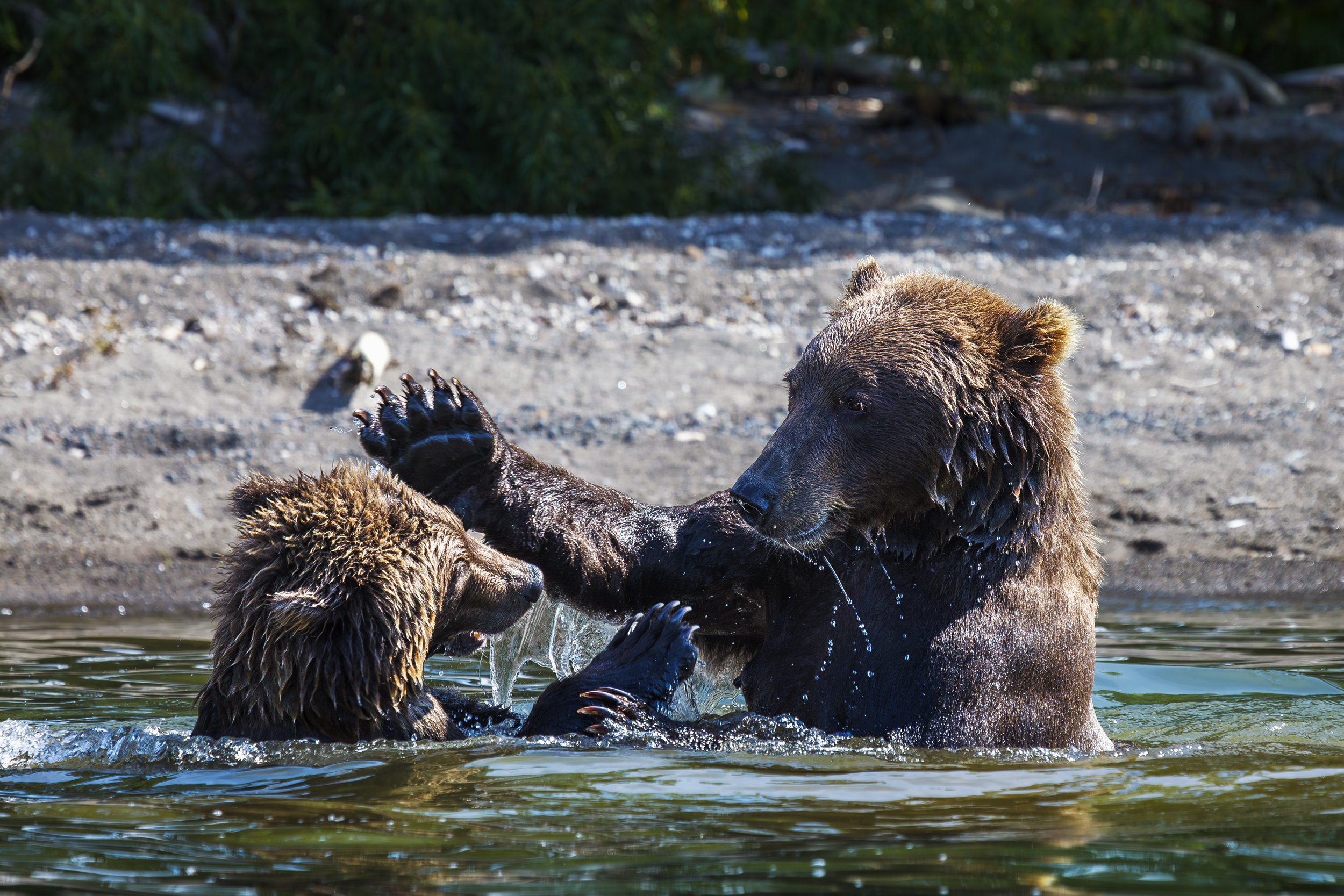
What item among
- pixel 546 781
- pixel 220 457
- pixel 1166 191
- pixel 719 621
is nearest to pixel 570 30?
pixel 1166 191

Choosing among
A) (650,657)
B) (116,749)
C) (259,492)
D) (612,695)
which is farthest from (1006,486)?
(116,749)

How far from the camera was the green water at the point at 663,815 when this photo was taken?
348 centimetres

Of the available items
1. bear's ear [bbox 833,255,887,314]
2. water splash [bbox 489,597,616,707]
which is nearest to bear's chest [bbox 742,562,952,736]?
water splash [bbox 489,597,616,707]

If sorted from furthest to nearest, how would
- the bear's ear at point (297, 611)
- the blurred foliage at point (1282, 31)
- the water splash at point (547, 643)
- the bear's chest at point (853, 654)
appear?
the blurred foliage at point (1282, 31), the water splash at point (547, 643), the bear's chest at point (853, 654), the bear's ear at point (297, 611)

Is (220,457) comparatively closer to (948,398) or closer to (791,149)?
(948,398)

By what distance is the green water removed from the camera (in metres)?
3.48

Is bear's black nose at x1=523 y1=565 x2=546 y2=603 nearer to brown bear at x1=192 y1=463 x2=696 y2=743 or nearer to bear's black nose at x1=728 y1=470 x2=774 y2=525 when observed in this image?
brown bear at x1=192 y1=463 x2=696 y2=743

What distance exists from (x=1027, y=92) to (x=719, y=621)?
58.2 ft

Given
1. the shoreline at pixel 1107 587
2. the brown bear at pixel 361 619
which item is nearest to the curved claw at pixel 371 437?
the brown bear at pixel 361 619

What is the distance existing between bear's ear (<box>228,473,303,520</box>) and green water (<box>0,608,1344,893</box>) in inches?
Result: 28.3

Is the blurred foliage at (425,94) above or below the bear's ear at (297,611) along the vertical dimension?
above

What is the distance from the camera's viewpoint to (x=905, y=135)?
20234 millimetres

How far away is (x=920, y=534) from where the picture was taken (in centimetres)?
487

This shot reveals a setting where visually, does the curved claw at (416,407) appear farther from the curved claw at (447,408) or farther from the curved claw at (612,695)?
the curved claw at (612,695)
